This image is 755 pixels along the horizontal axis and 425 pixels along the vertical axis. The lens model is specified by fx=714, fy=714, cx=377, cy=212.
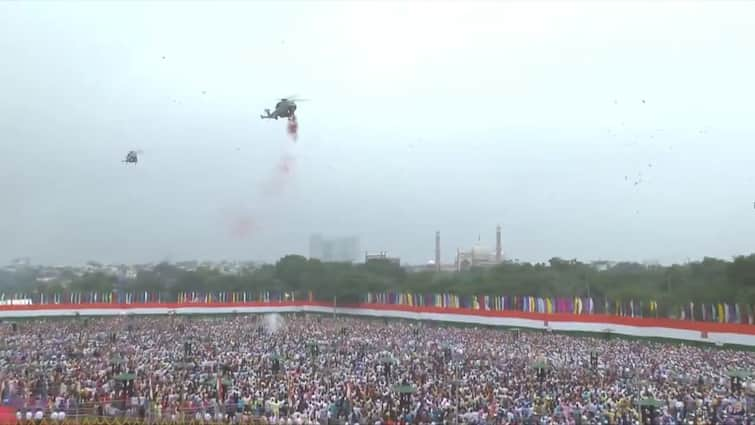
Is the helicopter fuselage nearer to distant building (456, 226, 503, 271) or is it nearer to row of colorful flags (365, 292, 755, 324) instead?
row of colorful flags (365, 292, 755, 324)

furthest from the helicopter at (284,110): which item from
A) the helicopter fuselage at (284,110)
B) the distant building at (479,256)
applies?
the distant building at (479,256)

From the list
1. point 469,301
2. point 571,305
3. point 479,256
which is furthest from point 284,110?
point 479,256

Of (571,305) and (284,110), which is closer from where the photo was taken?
(284,110)

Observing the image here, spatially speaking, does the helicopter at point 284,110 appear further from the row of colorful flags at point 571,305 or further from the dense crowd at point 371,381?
the row of colorful flags at point 571,305

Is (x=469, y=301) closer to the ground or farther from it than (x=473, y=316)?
farther from it

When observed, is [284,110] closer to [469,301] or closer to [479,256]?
[469,301]

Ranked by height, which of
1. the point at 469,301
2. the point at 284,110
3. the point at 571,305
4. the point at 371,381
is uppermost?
the point at 284,110

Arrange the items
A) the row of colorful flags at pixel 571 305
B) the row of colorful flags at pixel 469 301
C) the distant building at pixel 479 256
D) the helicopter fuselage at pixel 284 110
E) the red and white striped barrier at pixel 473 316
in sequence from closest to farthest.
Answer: the helicopter fuselage at pixel 284 110 → the red and white striped barrier at pixel 473 316 → the row of colorful flags at pixel 571 305 → the row of colorful flags at pixel 469 301 → the distant building at pixel 479 256
